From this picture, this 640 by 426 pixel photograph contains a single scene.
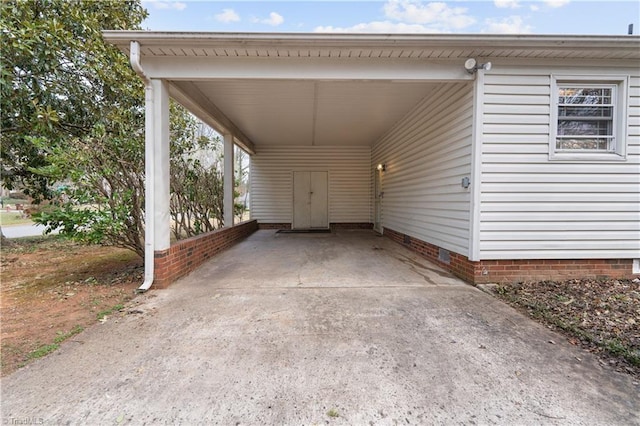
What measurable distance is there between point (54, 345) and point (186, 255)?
1.99 meters

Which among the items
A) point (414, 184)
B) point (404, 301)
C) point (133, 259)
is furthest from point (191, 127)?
point (404, 301)

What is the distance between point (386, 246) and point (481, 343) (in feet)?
13.1

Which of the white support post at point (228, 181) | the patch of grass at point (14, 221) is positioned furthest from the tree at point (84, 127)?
the patch of grass at point (14, 221)

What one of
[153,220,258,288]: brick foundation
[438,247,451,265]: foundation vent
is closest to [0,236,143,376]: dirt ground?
[153,220,258,288]: brick foundation

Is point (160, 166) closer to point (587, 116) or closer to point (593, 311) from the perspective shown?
point (593, 311)

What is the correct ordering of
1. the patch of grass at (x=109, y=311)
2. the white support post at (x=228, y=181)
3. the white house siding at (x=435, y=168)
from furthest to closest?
the white support post at (x=228, y=181) → the white house siding at (x=435, y=168) → the patch of grass at (x=109, y=311)

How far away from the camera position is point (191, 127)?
6426 millimetres

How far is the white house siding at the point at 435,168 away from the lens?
149 inches

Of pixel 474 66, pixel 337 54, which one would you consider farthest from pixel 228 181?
pixel 474 66

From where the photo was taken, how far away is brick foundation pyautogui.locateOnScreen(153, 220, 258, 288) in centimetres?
341

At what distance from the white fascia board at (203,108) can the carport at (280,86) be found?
2 centimetres

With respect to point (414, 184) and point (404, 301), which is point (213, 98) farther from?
point (404, 301)

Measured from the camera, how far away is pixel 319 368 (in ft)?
5.97

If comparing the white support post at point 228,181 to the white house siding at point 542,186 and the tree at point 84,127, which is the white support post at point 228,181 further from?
the white house siding at point 542,186
